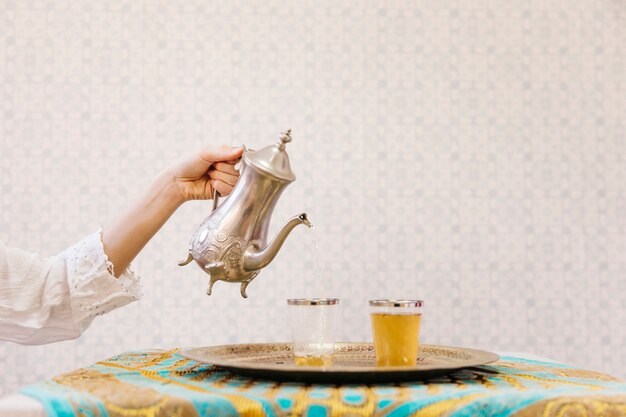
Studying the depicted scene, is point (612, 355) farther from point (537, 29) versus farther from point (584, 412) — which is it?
point (584, 412)

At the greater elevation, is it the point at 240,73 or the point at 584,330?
the point at 240,73

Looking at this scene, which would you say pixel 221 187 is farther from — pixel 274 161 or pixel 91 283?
pixel 91 283

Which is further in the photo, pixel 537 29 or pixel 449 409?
pixel 537 29

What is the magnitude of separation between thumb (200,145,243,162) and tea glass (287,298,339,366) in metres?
0.32

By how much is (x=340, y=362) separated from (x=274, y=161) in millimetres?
313

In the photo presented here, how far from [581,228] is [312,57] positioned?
3.42 ft

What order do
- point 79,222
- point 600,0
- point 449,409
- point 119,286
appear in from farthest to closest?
1. point 600,0
2. point 79,222
3. point 119,286
4. point 449,409

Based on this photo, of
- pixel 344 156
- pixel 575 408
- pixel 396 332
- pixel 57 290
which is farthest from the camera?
pixel 344 156

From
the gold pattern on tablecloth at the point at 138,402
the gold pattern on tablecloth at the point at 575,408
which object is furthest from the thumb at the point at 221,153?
the gold pattern on tablecloth at the point at 575,408

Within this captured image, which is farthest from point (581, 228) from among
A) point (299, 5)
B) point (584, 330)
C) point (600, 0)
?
point (299, 5)

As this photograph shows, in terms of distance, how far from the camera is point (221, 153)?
45.7 inches

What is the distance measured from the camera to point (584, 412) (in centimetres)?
68

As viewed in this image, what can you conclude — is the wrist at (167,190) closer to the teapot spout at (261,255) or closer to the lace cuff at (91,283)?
the lace cuff at (91,283)

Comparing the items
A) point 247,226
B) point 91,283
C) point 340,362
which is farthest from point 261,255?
point 91,283
